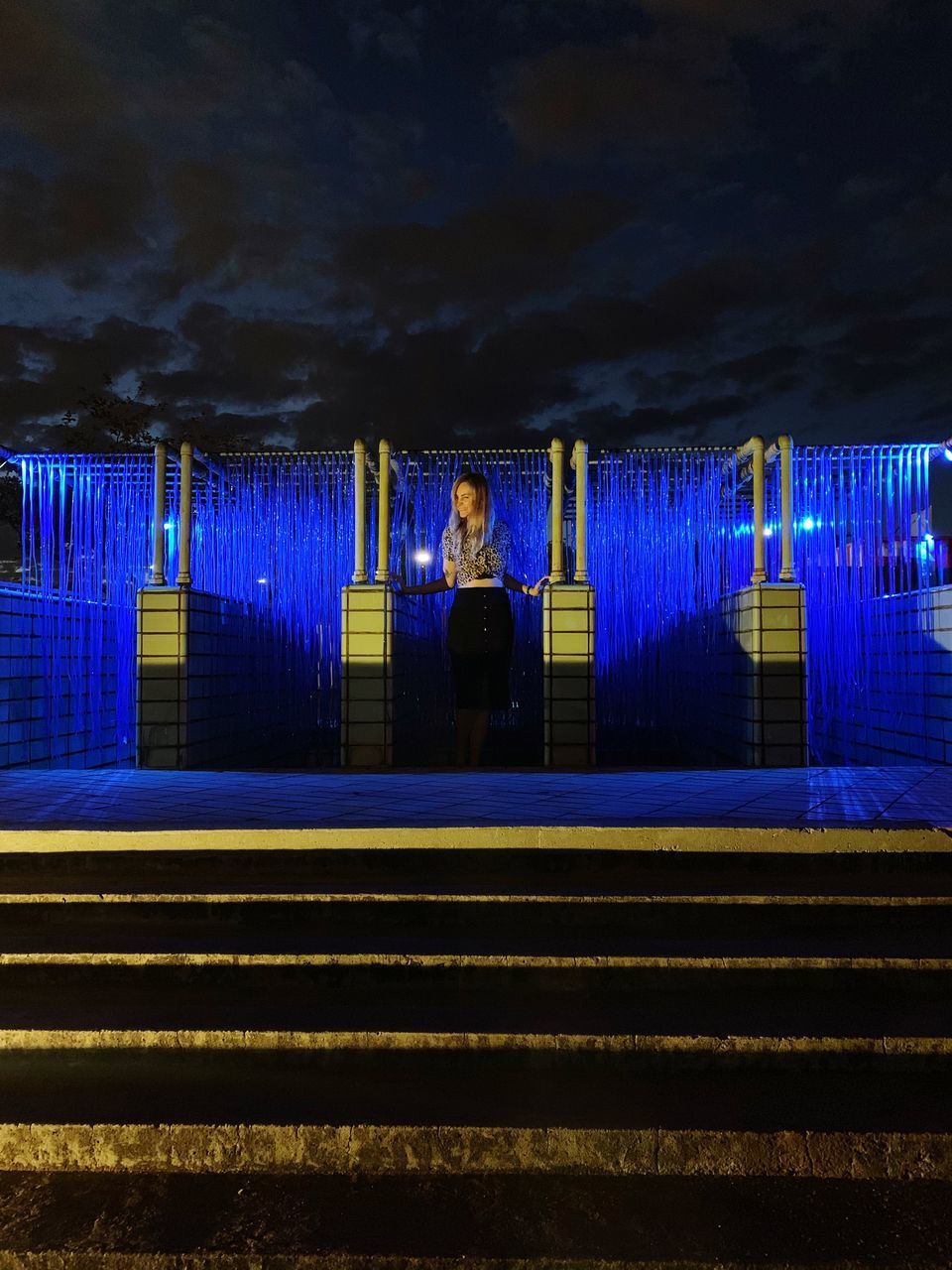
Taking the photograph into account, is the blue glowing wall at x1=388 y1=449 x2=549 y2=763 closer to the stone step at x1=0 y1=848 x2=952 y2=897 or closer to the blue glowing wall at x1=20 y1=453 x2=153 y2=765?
the blue glowing wall at x1=20 y1=453 x2=153 y2=765

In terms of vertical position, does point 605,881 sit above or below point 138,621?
below

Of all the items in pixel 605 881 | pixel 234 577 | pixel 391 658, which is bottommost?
pixel 605 881

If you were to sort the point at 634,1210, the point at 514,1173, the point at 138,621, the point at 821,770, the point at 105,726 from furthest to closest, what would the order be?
the point at 105,726 → the point at 138,621 → the point at 821,770 → the point at 514,1173 → the point at 634,1210

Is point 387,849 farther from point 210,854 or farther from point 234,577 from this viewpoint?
point 234,577

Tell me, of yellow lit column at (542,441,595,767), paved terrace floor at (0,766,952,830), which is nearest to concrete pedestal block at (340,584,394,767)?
paved terrace floor at (0,766,952,830)

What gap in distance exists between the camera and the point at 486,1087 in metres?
→ 2.01

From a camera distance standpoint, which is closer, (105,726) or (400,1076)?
(400,1076)

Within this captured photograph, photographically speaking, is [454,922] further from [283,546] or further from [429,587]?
[283,546]

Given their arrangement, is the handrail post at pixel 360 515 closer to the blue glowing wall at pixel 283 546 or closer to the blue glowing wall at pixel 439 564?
the blue glowing wall at pixel 439 564

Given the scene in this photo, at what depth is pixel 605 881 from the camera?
278 centimetres

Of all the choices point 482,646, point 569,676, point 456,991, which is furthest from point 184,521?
point 456,991

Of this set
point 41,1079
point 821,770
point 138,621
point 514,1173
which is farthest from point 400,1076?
point 138,621

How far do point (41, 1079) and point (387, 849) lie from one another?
3.74 ft

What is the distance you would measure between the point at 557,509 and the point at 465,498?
0.63 meters
